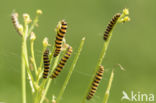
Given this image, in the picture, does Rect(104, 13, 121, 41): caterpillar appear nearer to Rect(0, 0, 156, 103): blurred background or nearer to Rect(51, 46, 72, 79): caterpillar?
Rect(51, 46, 72, 79): caterpillar

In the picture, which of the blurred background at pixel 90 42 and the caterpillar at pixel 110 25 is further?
the blurred background at pixel 90 42

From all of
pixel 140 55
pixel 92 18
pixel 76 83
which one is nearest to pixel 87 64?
pixel 76 83

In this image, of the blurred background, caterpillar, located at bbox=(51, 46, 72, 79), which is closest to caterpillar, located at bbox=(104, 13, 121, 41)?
caterpillar, located at bbox=(51, 46, 72, 79)

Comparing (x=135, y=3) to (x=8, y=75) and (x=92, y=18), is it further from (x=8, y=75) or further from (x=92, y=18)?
(x=8, y=75)

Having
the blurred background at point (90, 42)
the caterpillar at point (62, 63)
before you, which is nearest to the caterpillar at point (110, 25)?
the caterpillar at point (62, 63)

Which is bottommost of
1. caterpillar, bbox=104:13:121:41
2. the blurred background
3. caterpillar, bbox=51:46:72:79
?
the blurred background

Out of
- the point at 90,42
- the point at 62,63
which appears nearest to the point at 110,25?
the point at 62,63

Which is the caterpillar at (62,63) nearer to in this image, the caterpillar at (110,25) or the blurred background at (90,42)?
the caterpillar at (110,25)

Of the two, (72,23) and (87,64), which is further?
(72,23)

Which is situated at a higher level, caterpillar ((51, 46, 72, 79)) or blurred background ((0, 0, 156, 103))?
caterpillar ((51, 46, 72, 79))
